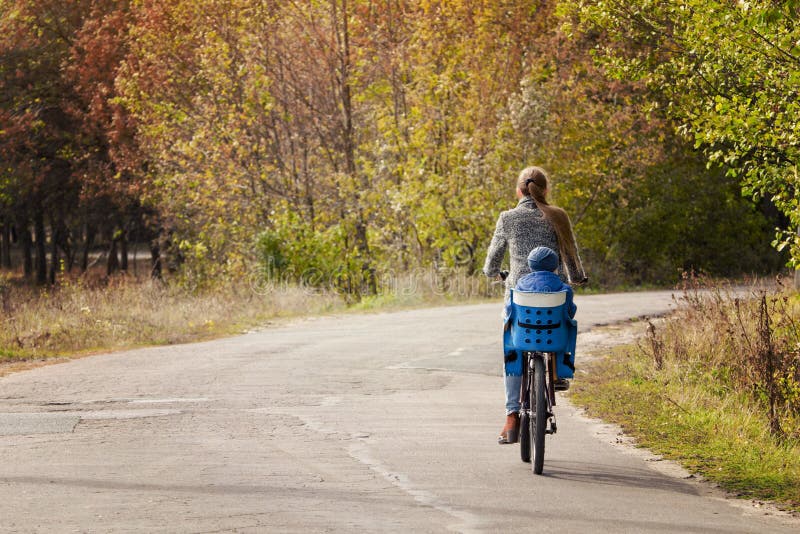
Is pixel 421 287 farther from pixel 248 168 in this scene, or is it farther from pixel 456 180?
pixel 248 168

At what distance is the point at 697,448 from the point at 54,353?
10897 mm

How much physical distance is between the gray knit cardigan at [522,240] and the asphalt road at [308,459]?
4.49ft

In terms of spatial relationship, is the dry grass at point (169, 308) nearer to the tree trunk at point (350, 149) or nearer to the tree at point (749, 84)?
the tree trunk at point (350, 149)

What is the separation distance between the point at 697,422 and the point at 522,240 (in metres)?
3.08

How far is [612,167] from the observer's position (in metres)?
32.0

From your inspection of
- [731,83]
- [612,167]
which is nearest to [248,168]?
[612,167]

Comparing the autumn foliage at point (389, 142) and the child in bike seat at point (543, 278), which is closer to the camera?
the child in bike seat at point (543, 278)

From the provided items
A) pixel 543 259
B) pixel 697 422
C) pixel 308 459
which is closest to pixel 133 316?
pixel 697 422

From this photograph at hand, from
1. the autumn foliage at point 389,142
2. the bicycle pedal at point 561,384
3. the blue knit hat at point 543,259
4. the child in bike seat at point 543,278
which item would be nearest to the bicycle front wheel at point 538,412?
the bicycle pedal at point 561,384

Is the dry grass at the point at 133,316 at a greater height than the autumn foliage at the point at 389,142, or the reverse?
the autumn foliage at the point at 389,142

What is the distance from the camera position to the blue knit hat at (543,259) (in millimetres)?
8477

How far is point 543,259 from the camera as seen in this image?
8.47 meters

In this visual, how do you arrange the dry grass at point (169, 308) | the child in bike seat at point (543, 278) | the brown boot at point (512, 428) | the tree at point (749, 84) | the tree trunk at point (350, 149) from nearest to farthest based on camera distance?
the child in bike seat at point (543, 278), the brown boot at point (512, 428), the tree at point (749, 84), the dry grass at point (169, 308), the tree trunk at point (350, 149)

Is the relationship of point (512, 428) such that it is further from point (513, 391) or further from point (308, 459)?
point (308, 459)
